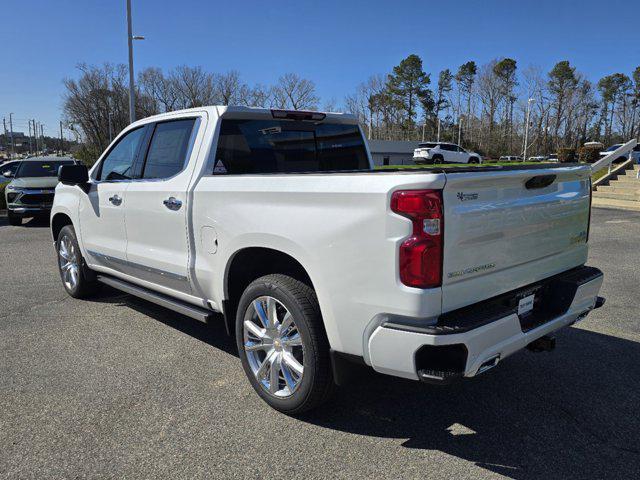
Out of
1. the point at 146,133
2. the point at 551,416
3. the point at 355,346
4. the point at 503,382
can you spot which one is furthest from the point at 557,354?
the point at 146,133

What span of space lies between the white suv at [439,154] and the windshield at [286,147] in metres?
37.7

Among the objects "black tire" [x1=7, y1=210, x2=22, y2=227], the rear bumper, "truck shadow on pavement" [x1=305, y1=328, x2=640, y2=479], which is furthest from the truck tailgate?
"black tire" [x1=7, y1=210, x2=22, y2=227]

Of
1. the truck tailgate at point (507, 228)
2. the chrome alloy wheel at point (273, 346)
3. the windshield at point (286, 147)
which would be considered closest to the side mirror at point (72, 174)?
the windshield at point (286, 147)

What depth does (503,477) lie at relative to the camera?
105 inches

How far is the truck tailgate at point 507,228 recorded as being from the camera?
2.58 metres

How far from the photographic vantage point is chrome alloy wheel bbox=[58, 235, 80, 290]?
5.82 metres

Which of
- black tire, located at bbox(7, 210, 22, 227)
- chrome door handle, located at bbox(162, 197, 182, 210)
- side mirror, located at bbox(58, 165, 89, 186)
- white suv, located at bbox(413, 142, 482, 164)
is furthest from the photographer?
white suv, located at bbox(413, 142, 482, 164)

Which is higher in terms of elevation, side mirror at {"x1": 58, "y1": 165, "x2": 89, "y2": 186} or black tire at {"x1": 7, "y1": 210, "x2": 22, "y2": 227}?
side mirror at {"x1": 58, "y1": 165, "x2": 89, "y2": 186}

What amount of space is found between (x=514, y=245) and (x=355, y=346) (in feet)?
3.50

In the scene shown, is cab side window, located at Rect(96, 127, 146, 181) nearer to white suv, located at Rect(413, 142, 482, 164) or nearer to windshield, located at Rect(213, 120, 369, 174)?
windshield, located at Rect(213, 120, 369, 174)

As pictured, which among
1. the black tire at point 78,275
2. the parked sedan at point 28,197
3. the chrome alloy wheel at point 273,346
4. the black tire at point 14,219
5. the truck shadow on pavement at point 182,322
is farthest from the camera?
the black tire at point 14,219

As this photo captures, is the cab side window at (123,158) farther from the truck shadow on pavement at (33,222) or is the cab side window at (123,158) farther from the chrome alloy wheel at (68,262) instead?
the truck shadow on pavement at (33,222)

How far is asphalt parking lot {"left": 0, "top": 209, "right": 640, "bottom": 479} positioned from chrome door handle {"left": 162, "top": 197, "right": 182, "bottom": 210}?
4.09ft

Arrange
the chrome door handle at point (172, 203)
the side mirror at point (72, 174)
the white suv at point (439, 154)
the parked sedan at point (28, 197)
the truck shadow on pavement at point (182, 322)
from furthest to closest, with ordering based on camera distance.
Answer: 1. the white suv at point (439, 154)
2. the parked sedan at point (28, 197)
3. the side mirror at point (72, 174)
4. the truck shadow on pavement at point (182, 322)
5. the chrome door handle at point (172, 203)
